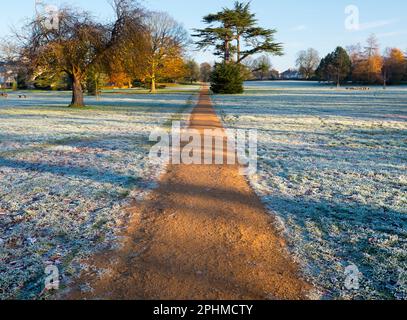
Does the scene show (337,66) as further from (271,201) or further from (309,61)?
(271,201)

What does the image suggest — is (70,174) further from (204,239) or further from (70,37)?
(70,37)

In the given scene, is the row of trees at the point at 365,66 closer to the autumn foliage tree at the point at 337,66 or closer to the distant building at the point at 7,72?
the autumn foliage tree at the point at 337,66

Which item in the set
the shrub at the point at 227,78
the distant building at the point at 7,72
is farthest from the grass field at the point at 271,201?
the shrub at the point at 227,78

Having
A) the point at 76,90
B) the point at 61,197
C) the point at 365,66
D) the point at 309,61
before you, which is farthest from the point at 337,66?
→ the point at 61,197

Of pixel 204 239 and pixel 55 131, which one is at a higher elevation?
pixel 55 131

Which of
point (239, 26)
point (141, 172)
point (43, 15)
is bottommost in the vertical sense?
point (141, 172)

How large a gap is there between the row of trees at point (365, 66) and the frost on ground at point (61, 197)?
244 feet

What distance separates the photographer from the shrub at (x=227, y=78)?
141ft

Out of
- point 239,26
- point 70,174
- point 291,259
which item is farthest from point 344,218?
point 239,26

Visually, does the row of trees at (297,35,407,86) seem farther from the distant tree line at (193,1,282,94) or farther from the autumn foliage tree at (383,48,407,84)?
the distant tree line at (193,1,282,94)

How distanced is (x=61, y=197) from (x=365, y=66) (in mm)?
82254

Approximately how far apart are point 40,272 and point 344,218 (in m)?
4.36

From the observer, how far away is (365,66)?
250 feet

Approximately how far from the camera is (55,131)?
1462 cm
